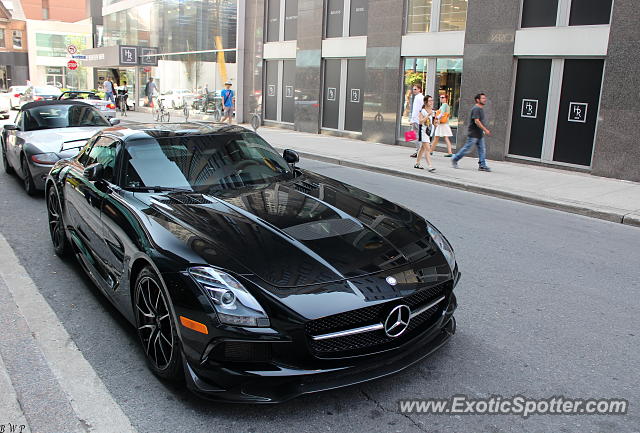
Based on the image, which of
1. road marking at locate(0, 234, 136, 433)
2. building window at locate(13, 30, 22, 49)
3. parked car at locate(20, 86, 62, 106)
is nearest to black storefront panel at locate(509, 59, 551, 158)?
road marking at locate(0, 234, 136, 433)

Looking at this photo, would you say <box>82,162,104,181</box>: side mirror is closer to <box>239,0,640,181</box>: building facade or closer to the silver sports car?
the silver sports car

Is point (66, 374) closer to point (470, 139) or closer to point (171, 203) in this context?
point (171, 203)

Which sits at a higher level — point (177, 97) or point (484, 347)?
point (177, 97)

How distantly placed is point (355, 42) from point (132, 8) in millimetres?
23727

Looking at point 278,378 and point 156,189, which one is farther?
point 156,189

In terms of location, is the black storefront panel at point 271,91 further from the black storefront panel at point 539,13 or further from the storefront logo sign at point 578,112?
the storefront logo sign at point 578,112

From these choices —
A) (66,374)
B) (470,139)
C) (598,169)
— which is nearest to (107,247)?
(66,374)

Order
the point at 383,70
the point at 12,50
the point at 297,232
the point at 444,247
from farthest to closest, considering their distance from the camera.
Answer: the point at 12,50, the point at 383,70, the point at 444,247, the point at 297,232

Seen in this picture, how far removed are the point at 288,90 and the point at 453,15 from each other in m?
9.60

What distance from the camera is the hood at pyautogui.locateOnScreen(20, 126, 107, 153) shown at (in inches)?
356

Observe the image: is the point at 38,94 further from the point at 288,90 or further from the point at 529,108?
the point at 529,108

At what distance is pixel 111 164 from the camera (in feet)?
15.6

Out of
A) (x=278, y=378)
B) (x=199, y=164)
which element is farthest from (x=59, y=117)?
(x=278, y=378)

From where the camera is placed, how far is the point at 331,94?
71.9 feet
